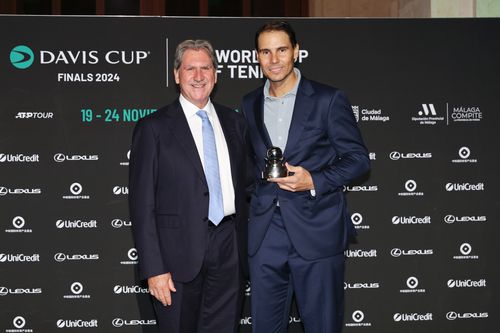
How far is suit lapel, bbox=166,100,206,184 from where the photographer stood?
8.77 ft

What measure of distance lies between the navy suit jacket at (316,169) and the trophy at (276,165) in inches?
7.3

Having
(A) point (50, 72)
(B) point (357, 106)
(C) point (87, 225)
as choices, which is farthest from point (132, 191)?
(B) point (357, 106)

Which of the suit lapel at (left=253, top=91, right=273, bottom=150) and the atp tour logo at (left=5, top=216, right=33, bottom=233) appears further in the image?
the atp tour logo at (left=5, top=216, right=33, bottom=233)

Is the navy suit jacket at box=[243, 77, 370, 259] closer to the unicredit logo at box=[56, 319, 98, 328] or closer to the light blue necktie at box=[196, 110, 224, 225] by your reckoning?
the light blue necktie at box=[196, 110, 224, 225]

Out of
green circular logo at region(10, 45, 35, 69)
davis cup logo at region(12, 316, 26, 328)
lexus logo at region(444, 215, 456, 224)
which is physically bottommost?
davis cup logo at region(12, 316, 26, 328)

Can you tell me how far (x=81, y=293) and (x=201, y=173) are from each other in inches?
69.0

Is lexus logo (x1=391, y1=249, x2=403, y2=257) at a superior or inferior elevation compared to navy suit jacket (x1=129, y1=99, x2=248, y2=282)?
inferior

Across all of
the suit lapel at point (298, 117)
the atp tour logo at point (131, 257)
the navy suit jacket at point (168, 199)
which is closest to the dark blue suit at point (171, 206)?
the navy suit jacket at point (168, 199)

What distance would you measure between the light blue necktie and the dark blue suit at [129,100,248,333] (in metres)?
0.05

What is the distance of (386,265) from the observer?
159 inches

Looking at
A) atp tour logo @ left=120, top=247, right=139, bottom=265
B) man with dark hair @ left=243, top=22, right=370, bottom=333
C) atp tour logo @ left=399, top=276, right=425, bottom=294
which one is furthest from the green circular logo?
atp tour logo @ left=399, top=276, right=425, bottom=294

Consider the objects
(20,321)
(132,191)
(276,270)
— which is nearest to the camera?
(132,191)

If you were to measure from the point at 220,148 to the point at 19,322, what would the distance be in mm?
2087

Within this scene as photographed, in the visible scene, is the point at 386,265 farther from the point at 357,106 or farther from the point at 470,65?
the point at 470,65
